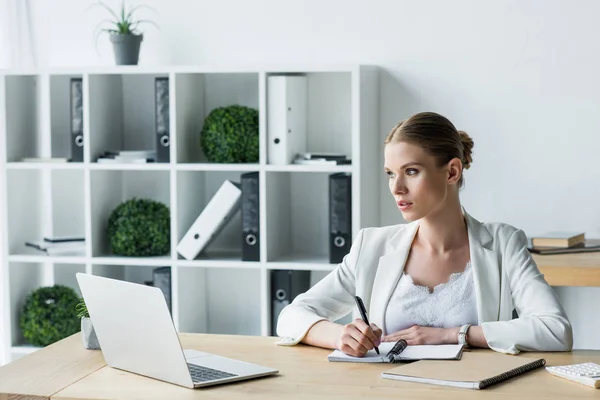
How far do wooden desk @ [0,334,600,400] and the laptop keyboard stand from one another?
34 mm

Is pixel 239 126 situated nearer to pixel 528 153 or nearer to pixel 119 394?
pixel 528 153

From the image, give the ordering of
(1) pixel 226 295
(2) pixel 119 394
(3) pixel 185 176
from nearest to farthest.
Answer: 1. (2) pixel 119 394
2. (3) pixel 185 176
3. (1) pixel 226 295

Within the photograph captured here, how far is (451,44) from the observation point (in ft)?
12.4

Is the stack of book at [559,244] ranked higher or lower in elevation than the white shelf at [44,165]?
lower

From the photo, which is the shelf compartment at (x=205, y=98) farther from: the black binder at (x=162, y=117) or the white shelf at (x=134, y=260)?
the white shelf at (x=134, y=260)

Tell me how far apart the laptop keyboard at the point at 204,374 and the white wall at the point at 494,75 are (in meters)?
2.03

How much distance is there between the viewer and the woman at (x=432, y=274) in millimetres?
2213

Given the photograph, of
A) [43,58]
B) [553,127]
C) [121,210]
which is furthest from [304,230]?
[43,58]

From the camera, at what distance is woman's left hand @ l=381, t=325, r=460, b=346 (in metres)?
2.17

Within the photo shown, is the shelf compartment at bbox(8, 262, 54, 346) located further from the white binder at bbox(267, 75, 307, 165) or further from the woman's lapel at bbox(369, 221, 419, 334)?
the woman's lapel at bbox(369, 221, 419, 334)

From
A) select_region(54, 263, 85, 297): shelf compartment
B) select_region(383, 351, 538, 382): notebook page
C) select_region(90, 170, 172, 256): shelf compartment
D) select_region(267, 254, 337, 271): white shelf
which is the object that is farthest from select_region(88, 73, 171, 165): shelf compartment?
select_region(383, 351, 538, 382): notebook page

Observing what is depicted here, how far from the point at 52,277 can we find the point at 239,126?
1.18 metres

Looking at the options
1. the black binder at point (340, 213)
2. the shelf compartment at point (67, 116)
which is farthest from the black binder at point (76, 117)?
the black binder at point (340, 213)

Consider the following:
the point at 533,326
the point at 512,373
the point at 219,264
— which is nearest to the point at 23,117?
the point at 219,264
